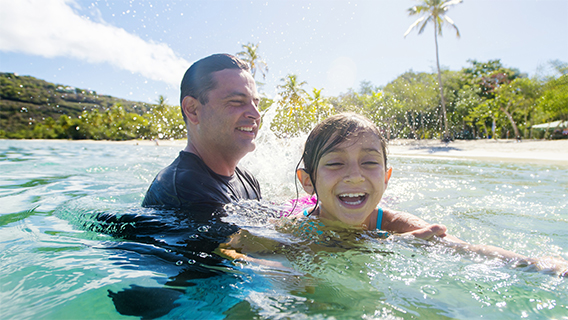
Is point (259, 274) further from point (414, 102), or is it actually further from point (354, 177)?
point (414, 102)

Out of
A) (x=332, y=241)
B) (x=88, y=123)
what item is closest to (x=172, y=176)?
(x=332, y=241)

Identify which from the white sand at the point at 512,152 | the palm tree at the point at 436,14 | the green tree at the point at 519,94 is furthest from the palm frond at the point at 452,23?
the white sand at the point at 512,152

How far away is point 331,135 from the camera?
2.25m

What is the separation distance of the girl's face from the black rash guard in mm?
889

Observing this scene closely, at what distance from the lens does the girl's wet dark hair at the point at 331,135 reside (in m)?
2.20

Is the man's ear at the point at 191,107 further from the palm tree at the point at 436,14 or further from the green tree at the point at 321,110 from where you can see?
the palm tree at the point at 436,14

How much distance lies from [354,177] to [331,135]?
375 millimetres

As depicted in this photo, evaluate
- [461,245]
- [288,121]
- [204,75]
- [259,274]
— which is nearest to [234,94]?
[204,75]

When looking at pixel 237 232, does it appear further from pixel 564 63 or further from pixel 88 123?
pixel 88 123

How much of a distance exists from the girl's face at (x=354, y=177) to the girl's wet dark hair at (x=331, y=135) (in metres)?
0.04

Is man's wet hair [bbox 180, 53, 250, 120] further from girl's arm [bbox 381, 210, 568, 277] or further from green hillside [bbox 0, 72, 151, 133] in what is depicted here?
green hillside [bbox 0, 72, 151, 133]

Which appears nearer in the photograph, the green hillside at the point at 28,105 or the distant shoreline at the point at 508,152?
the distant shoreline at the point at 508,152

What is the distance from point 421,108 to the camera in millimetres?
29781

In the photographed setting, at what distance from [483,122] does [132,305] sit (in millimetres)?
37747
